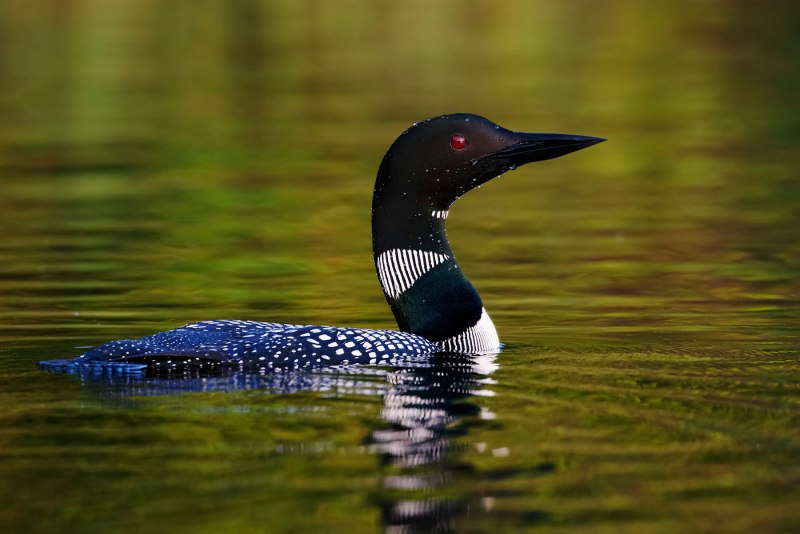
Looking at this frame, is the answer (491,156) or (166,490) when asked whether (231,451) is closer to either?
(166,490)

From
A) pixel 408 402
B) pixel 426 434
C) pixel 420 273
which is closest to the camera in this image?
pixel 426 434

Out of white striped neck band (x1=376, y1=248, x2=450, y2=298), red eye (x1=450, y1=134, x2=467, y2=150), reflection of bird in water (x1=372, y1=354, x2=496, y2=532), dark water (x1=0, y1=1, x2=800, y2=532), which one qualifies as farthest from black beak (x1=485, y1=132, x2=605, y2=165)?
reflection of bird in water (x1=372, y1=354, x2=496, y2=532)

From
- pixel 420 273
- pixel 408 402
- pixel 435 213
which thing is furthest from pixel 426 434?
pixel 435 213

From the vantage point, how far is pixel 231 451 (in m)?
4.79

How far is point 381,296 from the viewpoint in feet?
28.8

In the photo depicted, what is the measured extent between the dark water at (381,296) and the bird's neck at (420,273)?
0.32 m

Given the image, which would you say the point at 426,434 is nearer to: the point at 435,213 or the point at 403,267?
the point at 403,267

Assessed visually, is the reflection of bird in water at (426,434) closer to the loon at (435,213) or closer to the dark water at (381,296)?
the dark water at (381,296)

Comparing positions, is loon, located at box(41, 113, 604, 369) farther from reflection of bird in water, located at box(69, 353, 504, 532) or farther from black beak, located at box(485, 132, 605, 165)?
reflection of bird in water, located at box(69, 353, 504, 532)

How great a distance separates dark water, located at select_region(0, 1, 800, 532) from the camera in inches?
175

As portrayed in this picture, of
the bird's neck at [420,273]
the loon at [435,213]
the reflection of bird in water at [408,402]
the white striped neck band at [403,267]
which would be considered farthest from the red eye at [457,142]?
the reflection of bird in water at [408,402]

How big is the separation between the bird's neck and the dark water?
324 millimetres

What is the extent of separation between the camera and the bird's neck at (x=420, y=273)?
6.82 metres

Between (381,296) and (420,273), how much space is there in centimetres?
191
